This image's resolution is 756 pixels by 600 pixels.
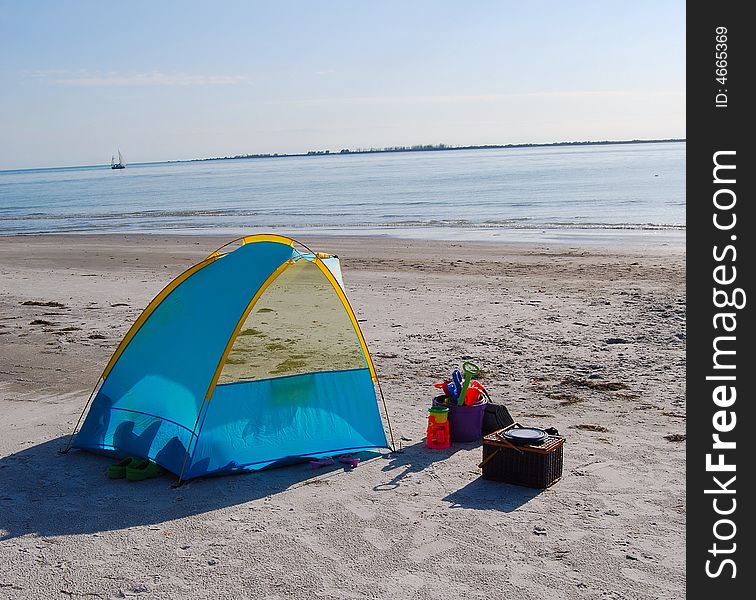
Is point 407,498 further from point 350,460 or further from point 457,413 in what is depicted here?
point 457,413

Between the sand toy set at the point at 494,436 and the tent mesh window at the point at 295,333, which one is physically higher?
the tent mesh window at the point at 295,333

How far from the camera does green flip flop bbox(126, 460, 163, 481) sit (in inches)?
267

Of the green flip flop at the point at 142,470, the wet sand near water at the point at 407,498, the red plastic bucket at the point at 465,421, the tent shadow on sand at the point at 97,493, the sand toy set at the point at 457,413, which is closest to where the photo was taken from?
the wet sand near water at the point at 407,498

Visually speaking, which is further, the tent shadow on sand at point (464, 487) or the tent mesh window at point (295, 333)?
the tent mesh window at point (295, 333)

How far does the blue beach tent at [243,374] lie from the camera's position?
6.91 m

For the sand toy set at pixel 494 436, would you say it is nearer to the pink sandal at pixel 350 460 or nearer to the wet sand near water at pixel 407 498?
the wet sand near water at pixel 407 498

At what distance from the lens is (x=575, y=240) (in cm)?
→ 2589

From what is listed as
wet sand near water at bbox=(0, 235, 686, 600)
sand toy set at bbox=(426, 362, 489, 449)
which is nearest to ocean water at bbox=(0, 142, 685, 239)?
wet sand near water at bbox=(0, 235, 686, 600)

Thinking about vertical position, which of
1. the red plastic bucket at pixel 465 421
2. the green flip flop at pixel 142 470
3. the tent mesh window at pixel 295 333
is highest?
the tent mesh window at pixel 295 333

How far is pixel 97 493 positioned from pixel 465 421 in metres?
3.46

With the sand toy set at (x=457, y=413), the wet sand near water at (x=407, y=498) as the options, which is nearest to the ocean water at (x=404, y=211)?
the wet sand near water at (x=407, y=498)

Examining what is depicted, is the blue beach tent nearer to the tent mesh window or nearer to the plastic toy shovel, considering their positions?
the tent mesh window
